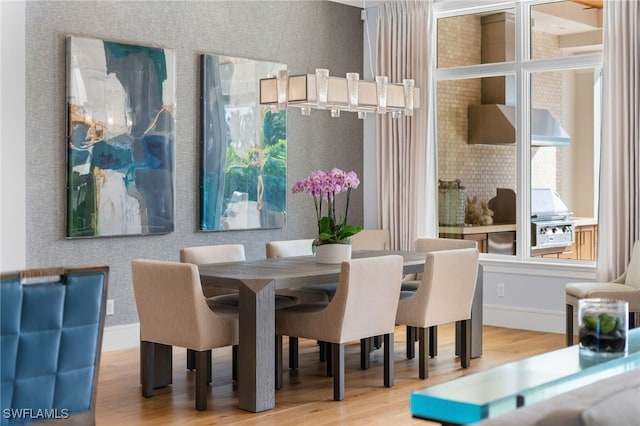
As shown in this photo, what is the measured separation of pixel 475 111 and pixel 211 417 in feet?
14.2

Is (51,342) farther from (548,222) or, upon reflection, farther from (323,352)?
(548,222)

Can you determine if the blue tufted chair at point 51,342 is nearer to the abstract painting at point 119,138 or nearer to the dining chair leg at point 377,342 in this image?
the abstract painting at point 119,138

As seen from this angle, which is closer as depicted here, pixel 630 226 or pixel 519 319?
pixel 630 226

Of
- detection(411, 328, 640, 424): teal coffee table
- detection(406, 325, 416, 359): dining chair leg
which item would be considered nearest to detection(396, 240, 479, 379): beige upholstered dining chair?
detection(406, 325, 416, 359): dining chair leg

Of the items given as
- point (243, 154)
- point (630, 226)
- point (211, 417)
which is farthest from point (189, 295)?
point (630, 226)

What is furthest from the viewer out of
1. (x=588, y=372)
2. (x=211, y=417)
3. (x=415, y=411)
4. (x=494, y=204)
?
(x=494, y=204)

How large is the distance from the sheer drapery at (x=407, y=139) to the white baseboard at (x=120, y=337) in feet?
8.82

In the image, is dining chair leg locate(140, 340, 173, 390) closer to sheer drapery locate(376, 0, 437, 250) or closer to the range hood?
sheer drapery locate(376, 0, 437, 250)

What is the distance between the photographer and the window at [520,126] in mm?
7016

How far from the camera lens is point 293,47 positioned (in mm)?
7664

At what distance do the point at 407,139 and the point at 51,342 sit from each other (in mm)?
5501

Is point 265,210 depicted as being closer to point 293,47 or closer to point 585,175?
point 293,47

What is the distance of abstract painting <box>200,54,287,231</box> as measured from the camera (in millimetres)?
6855

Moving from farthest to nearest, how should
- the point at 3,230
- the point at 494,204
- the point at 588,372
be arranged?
1. the point at 494,204
2. the point at 3,230
3. the point at 588,372
